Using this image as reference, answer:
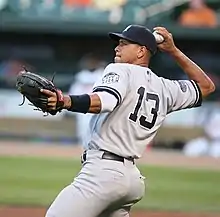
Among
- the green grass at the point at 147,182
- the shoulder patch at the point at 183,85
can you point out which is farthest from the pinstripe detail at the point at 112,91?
the green grass at the point at 147,182

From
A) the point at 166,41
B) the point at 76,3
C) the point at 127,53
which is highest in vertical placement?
the point at 76,3

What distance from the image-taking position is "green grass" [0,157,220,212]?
8.98 m

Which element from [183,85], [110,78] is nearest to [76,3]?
[183,85]

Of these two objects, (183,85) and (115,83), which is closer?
(115,83)

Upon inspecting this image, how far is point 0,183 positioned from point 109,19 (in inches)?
336

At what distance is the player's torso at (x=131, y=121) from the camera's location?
4527 mm

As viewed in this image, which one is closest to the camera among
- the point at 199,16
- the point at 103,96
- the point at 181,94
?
the point at 103,96

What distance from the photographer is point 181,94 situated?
4.93 meters

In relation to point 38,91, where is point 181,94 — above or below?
above

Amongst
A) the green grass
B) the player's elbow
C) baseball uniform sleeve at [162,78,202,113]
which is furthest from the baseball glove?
the green grass

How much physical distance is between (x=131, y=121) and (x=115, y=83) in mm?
316

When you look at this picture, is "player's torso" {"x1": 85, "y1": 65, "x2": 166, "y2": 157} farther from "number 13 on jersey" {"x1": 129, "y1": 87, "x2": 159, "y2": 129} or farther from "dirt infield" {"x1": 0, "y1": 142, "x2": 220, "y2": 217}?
"dirt infield" {"x1": 0, "y1": 142, "x2": 220, "y2": 217}

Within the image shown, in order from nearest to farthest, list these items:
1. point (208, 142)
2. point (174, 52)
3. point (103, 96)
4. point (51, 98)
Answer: point (51, 98)
point (103, 96)
point (174, 52)
point (208, 142)

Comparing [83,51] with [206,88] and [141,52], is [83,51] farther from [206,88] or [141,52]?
[141,52]
